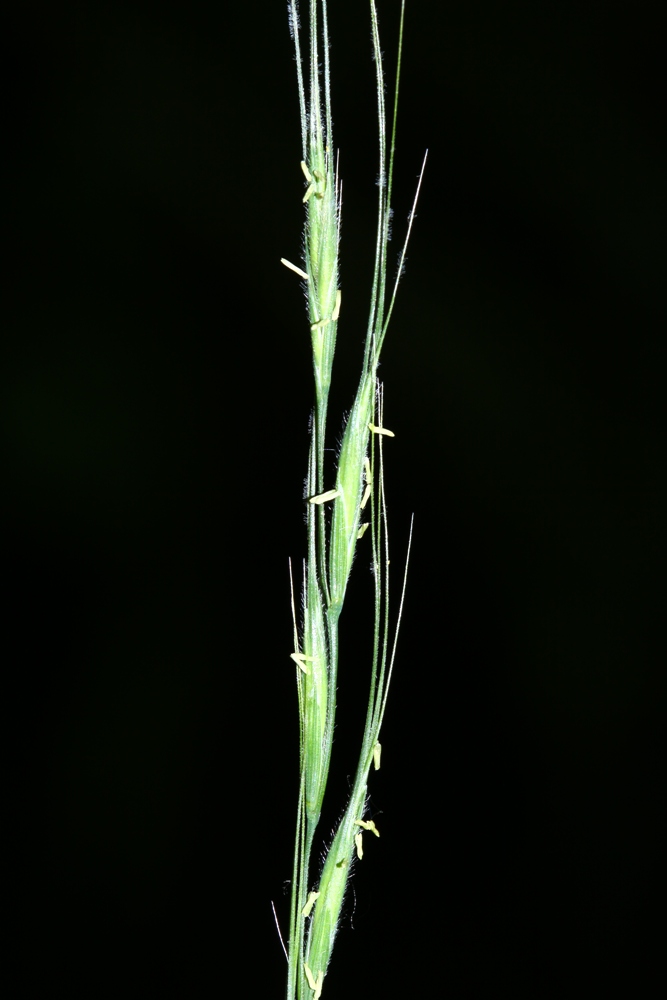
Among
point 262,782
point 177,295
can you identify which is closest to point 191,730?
point 262,782

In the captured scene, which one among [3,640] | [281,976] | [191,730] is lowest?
[281,976]

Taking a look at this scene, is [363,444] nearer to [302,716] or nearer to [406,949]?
[302,716]

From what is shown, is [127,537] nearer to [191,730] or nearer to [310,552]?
[191,730]

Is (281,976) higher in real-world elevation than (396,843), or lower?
lower

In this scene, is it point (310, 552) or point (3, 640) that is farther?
point (3, 640)

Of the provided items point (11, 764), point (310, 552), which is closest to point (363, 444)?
point (310, 552)


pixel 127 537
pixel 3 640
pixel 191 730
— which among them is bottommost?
pixel 191 730
